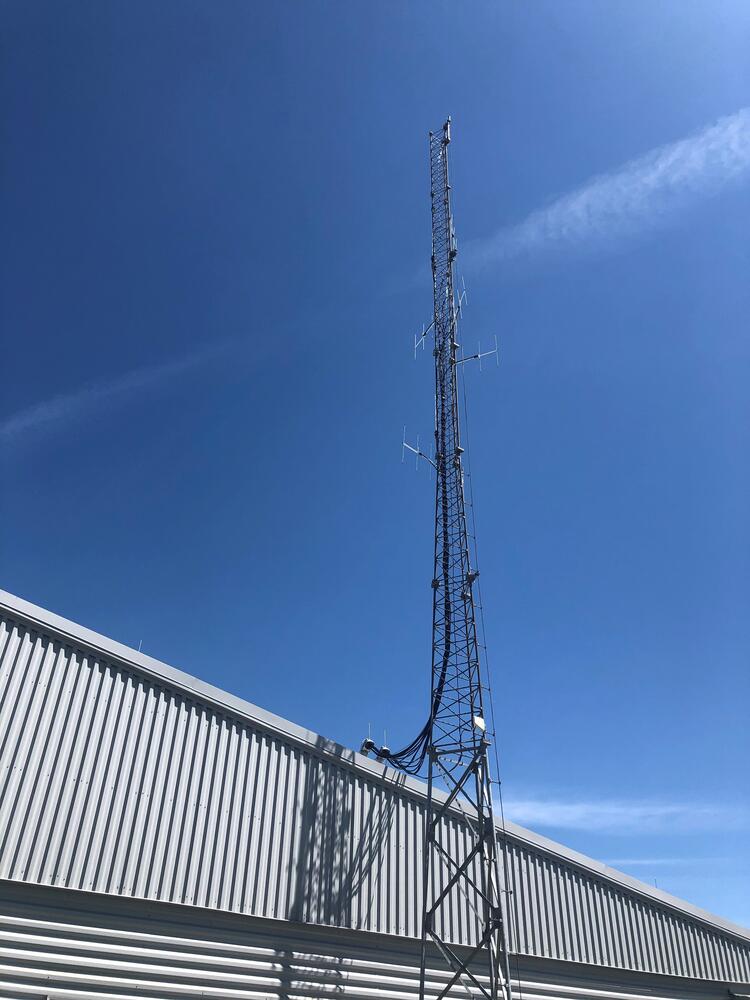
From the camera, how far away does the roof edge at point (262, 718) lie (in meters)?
18.3

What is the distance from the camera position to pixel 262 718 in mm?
20781

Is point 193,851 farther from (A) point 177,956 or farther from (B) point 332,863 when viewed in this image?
(B) point 332,863

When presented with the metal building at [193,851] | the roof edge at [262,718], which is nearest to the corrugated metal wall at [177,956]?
the metal building at [193,851]

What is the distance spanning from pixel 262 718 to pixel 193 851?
12.2 feet

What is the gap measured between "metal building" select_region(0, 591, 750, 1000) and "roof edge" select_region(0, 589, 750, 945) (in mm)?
56

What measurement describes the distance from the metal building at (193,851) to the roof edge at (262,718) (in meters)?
0.06

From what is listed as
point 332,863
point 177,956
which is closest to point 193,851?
point 177,956

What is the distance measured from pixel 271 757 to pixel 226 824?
84.3 inches

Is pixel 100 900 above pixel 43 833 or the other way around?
the other way around

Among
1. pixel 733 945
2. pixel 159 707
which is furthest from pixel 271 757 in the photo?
pixel 733 945

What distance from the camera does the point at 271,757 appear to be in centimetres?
2062

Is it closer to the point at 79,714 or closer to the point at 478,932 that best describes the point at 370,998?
the point at 478,932

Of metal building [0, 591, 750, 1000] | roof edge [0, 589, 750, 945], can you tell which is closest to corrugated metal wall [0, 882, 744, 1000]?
metal building [0, 591, 750, 1000]

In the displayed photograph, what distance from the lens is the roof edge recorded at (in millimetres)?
18328
